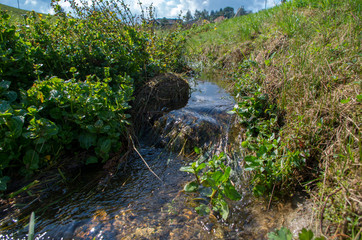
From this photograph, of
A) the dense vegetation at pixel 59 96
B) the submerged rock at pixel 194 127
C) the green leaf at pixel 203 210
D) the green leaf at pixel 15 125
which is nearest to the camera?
the green leaf at pixel 203 210

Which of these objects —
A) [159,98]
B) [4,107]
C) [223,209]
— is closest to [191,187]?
[223,209]

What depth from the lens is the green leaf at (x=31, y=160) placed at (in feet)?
7.31

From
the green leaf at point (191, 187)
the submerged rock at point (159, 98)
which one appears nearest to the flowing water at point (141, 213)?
the green leaf at point (191, 187)

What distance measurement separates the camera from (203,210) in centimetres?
197

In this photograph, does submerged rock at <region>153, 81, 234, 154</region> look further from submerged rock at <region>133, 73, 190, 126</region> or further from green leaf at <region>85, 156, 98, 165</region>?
green leaf at <region>85, 156, 98, 165</region>

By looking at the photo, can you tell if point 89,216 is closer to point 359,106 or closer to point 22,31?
point 359,106

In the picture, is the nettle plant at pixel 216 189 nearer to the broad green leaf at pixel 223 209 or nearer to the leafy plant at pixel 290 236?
the broad green leaf at pixel 223 209

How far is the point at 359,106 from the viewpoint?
2.03 metres

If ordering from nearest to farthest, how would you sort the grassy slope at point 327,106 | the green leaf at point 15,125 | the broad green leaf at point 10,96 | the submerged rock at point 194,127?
the grassy slope at point 327,106, the green leaf at point 15,125, the broad green leaf at point 10,96, the submerged rock at point 194,127

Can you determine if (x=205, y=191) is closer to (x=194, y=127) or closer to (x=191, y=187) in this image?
(x=191, y=187)

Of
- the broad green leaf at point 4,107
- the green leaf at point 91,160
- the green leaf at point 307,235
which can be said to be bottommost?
the green leaf at point 307,235

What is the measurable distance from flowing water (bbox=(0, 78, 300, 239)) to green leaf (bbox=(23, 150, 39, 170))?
0.39 meters

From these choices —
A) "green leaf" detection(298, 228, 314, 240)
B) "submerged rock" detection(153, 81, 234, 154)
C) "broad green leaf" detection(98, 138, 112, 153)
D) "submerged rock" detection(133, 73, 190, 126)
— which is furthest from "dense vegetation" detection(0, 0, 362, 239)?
"submerged rock" detection(153, 81, 234, 154)

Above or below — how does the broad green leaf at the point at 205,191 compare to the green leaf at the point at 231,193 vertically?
below
